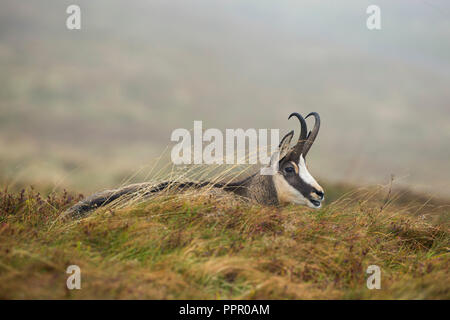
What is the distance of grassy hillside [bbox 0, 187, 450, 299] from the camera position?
4594mm

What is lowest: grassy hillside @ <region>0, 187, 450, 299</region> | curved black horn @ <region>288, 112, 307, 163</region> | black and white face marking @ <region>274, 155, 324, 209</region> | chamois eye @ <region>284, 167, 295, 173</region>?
grassy hillside @ <region>0, 187, 450, 299</region>

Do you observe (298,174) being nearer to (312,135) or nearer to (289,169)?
(289,169)

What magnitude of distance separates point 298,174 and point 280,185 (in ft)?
1.42

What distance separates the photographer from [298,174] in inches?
297

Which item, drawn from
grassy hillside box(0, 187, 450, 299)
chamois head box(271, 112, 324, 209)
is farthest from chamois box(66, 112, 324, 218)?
grassy hillside box(0, 187, 450, 299)

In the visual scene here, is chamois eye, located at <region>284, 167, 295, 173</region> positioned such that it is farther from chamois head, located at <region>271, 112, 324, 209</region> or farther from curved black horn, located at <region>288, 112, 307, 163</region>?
curved black horn, located at <region>288, 112, 307, 163</region>

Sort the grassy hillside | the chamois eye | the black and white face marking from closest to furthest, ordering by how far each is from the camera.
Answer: the grassy hillside < the black and white face marking < the chamois eye

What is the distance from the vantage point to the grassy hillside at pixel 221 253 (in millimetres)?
4594

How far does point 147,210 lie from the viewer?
651 cm

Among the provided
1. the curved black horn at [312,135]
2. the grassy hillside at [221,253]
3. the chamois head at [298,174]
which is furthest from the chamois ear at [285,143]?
the grassy hillside at [221,253]

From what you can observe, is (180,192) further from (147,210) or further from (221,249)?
(221,249)

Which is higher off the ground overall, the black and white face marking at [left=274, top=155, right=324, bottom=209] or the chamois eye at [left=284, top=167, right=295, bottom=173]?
the chamois eye at [left=284, top=167, right=295, bottom=173]
